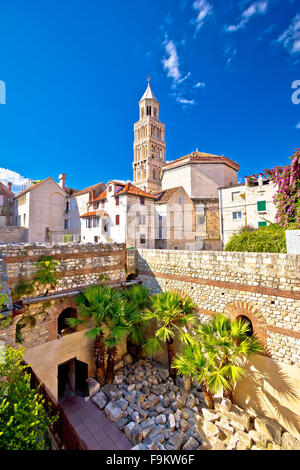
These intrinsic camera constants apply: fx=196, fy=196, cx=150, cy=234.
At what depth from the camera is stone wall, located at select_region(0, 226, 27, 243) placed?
821 inches

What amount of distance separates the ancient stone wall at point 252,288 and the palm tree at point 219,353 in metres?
0.65

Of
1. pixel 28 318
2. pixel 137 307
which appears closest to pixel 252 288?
pixel 137 307

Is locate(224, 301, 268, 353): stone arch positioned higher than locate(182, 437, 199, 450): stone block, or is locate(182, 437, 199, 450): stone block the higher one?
locate(224, 301, 268, 353): stone arch

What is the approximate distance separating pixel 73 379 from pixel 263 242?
11.4m

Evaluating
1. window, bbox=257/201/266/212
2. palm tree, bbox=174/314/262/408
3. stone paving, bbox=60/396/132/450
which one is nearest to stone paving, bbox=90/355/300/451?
stone paving, bbox=60/396/132/450

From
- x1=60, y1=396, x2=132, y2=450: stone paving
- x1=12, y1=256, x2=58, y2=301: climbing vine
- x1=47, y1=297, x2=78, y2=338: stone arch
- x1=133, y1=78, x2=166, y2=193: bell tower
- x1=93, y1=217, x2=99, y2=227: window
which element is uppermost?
x1=133, y1=78, x2=166, y2=193: bell tower

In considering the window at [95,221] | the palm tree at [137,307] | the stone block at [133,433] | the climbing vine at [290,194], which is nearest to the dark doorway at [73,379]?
the palm tree at [137,307]

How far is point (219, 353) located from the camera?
276 inches

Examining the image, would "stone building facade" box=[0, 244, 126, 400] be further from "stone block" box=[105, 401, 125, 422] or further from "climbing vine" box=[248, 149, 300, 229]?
"climbing vine" box=[248, 149, 300, 229]

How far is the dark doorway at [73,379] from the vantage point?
357 inches

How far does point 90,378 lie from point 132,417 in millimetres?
2740

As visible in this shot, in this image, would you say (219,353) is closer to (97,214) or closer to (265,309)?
(265,309)

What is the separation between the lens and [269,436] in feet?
21.0

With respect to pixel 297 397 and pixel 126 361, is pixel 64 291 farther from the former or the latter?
pixel 297 397
